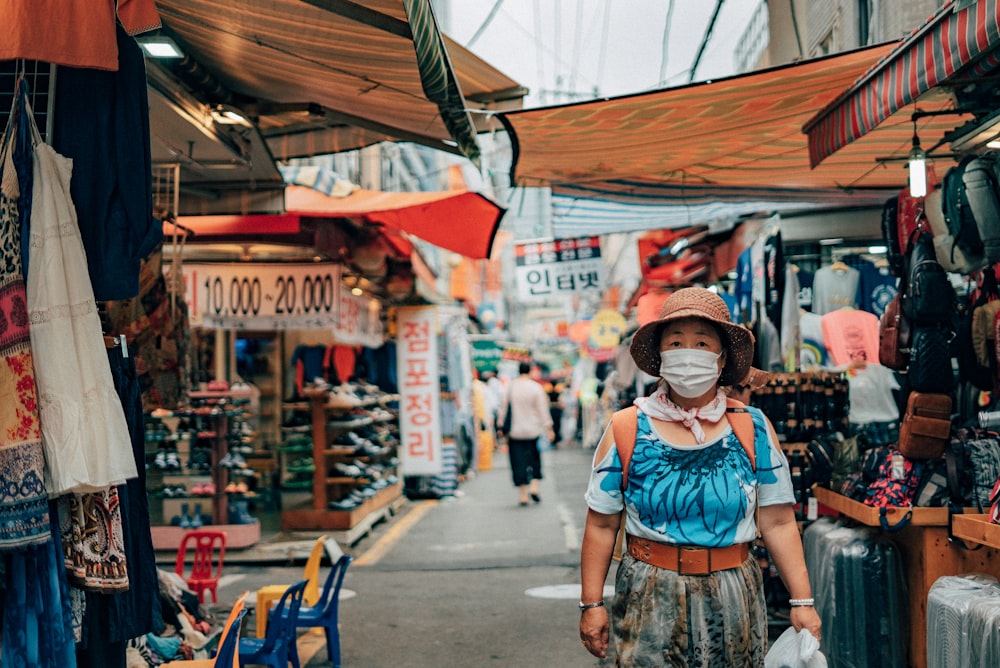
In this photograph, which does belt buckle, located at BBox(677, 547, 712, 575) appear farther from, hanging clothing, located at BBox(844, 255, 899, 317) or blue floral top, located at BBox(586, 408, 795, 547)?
hanging clothing, located at BBox(844, 255, 899, 317)

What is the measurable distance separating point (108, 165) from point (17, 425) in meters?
1.15

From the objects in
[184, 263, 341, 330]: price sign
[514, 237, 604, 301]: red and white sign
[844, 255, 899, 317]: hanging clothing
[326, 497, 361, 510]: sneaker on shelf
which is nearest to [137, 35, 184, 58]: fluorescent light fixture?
[184, 263, 341, 330]: price sign

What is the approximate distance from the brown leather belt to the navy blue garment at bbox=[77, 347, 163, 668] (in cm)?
211

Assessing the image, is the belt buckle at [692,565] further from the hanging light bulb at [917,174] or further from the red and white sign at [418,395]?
the red and white sign at [418,395]

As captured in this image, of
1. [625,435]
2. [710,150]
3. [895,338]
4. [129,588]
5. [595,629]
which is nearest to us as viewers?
[595,629]

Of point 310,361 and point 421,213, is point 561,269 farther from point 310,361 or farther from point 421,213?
point 421,213

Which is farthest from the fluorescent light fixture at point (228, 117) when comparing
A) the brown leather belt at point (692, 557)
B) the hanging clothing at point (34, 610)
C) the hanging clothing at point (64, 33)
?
the brown leather belt at point (692, 557)

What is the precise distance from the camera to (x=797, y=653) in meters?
3.68

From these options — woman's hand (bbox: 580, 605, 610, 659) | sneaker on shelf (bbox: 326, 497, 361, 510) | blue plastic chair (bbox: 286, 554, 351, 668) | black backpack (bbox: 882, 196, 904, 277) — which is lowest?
sneaker on shelf (bbox: 326, 497, 361, 510)

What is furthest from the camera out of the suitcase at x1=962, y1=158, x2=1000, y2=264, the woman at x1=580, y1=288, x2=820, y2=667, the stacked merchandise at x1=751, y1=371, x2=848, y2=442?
the stacked merchandise at x1=751, y1=371, x2=848, y2=442

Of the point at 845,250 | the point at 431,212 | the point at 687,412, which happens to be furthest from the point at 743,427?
the point at 845,250

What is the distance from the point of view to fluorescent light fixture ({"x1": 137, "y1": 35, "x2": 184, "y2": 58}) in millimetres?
5105

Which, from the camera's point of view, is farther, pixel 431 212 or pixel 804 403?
pixel 431 212

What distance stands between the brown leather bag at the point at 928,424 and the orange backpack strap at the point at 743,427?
180 centimetres
